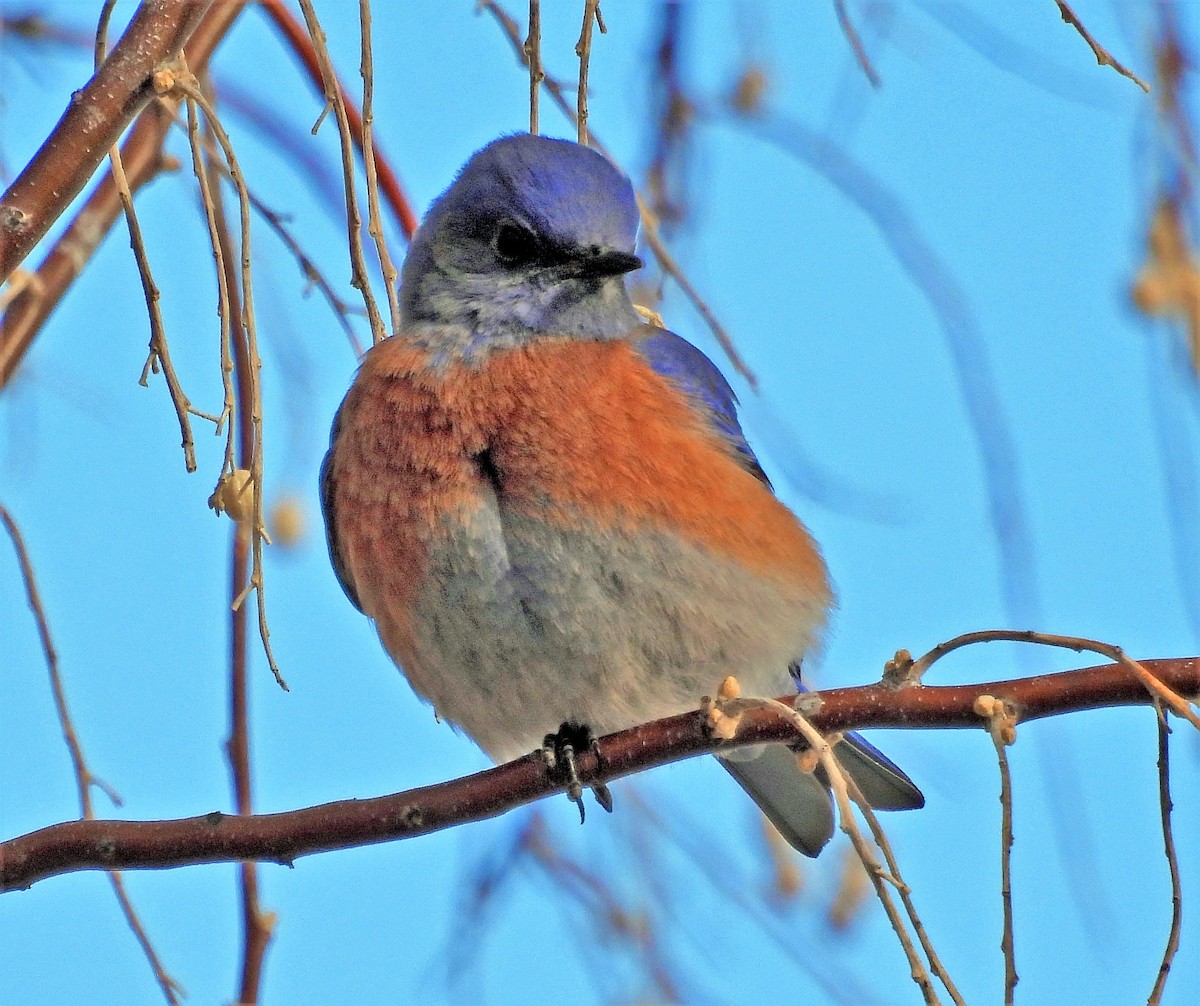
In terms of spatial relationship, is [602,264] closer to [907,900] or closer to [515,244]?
[515,244]

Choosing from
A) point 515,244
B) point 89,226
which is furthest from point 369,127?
point 515,244

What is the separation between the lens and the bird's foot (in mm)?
3039

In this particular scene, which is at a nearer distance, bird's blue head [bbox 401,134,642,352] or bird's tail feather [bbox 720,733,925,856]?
bird's tail feather [bbox 720,733,925,856]

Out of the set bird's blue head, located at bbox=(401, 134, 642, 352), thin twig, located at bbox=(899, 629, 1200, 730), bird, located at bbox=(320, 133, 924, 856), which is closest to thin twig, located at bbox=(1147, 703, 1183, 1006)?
thin twig, located at bbox=(899, 629, 1200, 730)

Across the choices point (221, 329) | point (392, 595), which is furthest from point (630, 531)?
point (221, 329)

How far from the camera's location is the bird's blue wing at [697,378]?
370cm

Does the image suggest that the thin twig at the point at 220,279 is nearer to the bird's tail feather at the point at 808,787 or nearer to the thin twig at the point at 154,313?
the thin twig at the point at 154,313

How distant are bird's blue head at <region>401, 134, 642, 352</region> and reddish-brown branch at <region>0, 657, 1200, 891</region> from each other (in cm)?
114

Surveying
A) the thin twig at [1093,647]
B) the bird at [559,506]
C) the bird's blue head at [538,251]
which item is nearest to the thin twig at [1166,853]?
the thin twig at [1093,647]

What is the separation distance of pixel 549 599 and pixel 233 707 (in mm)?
680

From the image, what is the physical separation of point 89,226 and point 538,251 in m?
1.13

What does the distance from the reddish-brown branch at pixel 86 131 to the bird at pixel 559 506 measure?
949 mm

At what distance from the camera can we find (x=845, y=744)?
3568mm

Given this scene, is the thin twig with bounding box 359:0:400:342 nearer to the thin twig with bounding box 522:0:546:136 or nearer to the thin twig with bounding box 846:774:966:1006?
the thin twig with bounding box 522:0:546:136
